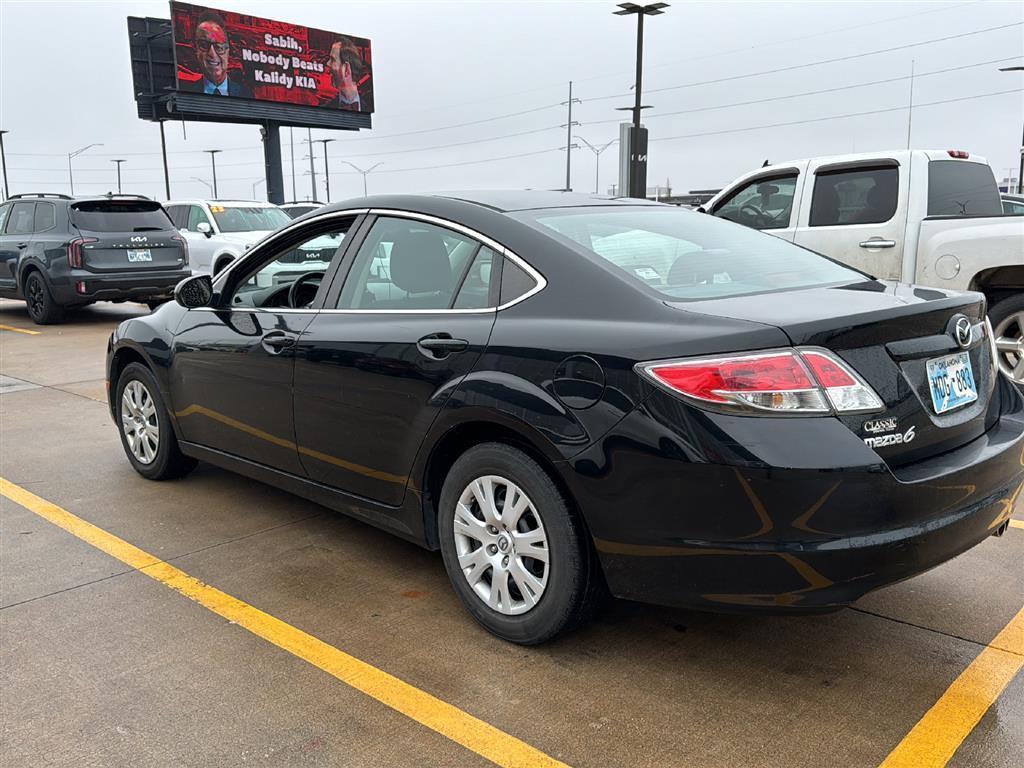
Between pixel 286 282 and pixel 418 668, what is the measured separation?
91.6 inches

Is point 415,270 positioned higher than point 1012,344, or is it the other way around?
point 415,270

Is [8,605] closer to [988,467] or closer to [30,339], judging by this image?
[988,467]

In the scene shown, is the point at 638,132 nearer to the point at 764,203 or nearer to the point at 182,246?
the point at 182,246

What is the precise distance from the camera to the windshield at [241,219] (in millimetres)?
15648

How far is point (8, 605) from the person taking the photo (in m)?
3.58

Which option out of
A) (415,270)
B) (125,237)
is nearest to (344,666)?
(415,270)

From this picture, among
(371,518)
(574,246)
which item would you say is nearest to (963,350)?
(574,246)

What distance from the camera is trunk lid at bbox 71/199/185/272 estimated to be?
41.0 ft

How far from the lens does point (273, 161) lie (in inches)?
1585

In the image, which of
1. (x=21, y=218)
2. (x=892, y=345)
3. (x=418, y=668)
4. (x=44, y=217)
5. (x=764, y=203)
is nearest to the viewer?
(x=892, y=345)

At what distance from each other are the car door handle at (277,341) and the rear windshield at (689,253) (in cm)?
120

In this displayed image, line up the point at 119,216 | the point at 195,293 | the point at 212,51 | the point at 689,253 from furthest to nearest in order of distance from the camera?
1. the point at 212,51
2. the point at 119,216
3. the point at 195,293
4. the point at 689,253

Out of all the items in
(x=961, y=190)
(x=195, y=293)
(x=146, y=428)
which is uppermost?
(x=961, y=190)

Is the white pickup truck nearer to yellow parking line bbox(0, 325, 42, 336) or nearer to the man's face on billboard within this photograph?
yellow parking line bbox(0, 325, 42, 336)
